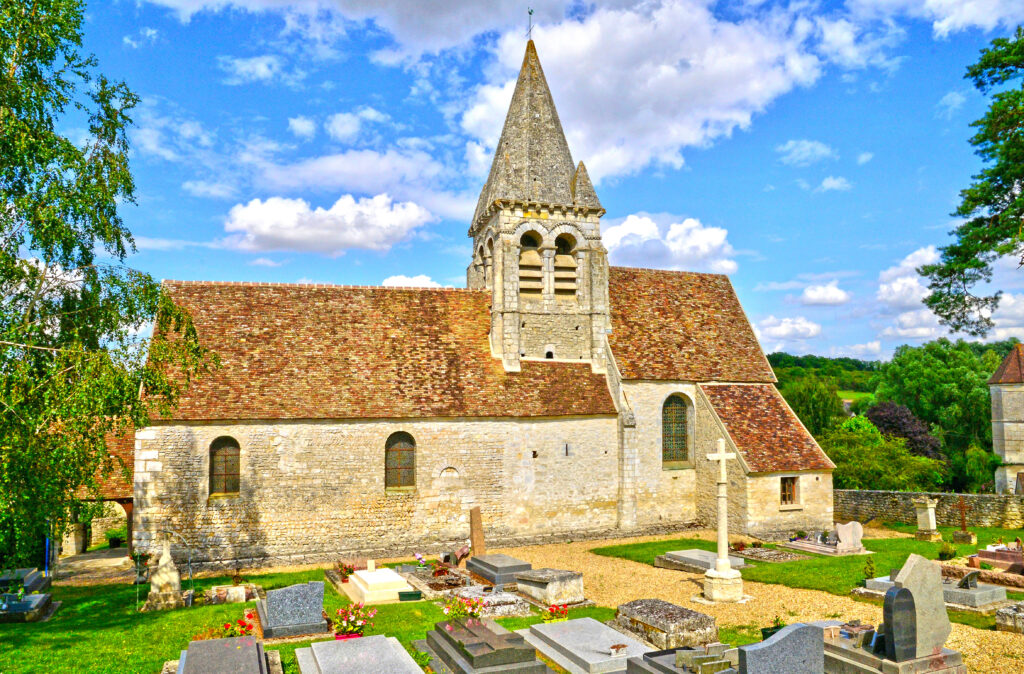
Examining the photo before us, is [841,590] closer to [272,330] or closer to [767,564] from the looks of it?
[767,564]

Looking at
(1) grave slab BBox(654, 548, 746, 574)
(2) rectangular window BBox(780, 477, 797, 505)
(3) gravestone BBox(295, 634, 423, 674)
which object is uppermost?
(2) rectangular window BBox(780, 477, 797, 505)

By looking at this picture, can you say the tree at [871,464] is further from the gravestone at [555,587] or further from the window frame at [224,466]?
the window frame at [224,466]

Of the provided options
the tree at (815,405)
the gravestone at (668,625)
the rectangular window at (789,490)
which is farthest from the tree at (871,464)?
the gravestone at (668,625)

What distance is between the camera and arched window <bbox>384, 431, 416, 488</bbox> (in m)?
21.1

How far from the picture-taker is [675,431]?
2525 cm

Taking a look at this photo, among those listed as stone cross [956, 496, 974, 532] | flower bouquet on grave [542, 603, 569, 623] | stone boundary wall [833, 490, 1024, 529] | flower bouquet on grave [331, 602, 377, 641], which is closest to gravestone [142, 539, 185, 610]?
flower bouquet on grave [331, 602, 377, 641]

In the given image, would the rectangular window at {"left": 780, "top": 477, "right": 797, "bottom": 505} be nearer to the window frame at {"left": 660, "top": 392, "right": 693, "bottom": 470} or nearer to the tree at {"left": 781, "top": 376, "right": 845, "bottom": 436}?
the window frame at {"left": 660, "top": 392, "right": 693, "bottom": 470}

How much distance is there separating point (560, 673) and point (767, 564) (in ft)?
34.4

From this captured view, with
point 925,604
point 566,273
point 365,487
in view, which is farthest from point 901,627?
point 566,273

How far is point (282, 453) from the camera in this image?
19.9 metres

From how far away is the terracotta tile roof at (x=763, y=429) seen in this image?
76.9 ft

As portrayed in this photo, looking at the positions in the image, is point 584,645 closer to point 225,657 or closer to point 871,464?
point 225,657

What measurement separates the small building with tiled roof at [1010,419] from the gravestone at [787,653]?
33.0 m

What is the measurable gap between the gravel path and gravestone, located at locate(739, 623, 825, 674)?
3435 mm
